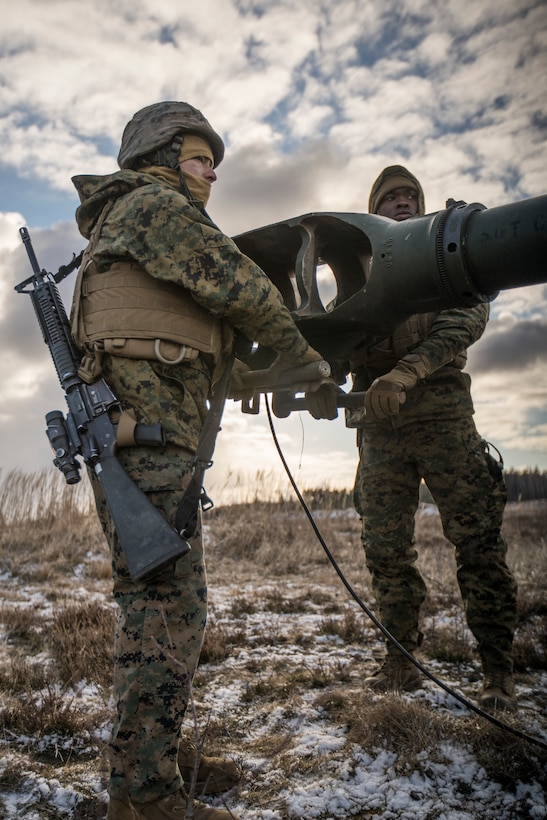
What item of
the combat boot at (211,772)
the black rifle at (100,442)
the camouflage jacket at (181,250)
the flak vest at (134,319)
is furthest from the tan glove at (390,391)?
the combat boot at (211,772)

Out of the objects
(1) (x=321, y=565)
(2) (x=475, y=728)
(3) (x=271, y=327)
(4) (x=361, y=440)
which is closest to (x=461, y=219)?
(3) (x=271, y=327)

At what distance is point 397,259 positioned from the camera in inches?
102

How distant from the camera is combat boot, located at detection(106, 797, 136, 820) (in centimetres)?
183

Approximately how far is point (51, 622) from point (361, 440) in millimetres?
2675

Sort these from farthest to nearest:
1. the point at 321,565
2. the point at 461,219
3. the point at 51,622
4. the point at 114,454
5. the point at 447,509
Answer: the point at 321,565
the point at 51,622
the point at 447,509
the point at 461,219
the point at 114,454

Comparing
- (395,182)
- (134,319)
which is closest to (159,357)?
(134,319)

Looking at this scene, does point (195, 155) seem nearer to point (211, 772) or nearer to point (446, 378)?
point (446, 378)

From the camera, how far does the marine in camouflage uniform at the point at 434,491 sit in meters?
3.10

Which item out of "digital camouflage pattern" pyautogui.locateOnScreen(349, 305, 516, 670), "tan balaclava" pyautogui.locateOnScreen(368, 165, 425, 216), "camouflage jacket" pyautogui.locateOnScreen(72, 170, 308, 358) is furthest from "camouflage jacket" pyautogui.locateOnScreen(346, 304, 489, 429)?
"camouflage jacket" pyautogui.locateOnScreen(72, 170, 308, 358)

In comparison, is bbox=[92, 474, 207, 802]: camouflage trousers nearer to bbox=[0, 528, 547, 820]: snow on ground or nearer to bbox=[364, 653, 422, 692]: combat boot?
bbox=[0, 528, 547, 820]: snow on ground

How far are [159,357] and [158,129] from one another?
108 cm

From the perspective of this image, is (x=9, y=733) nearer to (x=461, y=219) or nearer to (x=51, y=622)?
(x=51, y=622)

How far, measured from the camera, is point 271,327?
2318mm

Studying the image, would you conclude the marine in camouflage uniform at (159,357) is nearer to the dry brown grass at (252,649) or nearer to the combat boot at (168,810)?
the combat boot at (168,810)
